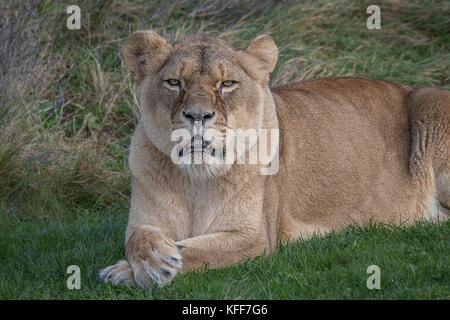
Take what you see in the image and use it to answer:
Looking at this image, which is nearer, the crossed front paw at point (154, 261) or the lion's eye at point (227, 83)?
the crossed front paw at point (154, 261)

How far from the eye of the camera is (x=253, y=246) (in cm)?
450

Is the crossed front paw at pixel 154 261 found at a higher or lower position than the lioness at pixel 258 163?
lower

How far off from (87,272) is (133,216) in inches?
17.5

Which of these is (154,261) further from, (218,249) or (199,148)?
(199,148)

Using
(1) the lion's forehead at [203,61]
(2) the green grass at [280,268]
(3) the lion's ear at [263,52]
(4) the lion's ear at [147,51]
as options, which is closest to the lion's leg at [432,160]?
(2) the green grass at [280,268]

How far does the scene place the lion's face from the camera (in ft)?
13.4

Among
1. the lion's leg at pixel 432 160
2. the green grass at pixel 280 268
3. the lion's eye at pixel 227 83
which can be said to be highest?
the lion's eye at pixel 227 83

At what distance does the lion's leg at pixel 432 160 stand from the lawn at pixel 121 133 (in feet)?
1.80

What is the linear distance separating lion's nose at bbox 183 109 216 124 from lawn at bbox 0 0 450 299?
35.2 inches

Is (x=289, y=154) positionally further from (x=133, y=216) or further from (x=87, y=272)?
(x=87, y=272)

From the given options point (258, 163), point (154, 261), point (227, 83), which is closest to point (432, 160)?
point (258, 163)

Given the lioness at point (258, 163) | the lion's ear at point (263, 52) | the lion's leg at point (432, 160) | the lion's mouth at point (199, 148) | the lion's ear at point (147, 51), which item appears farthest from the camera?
the lion's leg at point (432, 160)

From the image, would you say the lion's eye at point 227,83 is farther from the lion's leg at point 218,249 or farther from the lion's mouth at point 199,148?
the lion's leg at point 218,249

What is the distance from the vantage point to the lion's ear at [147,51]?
4508mm
